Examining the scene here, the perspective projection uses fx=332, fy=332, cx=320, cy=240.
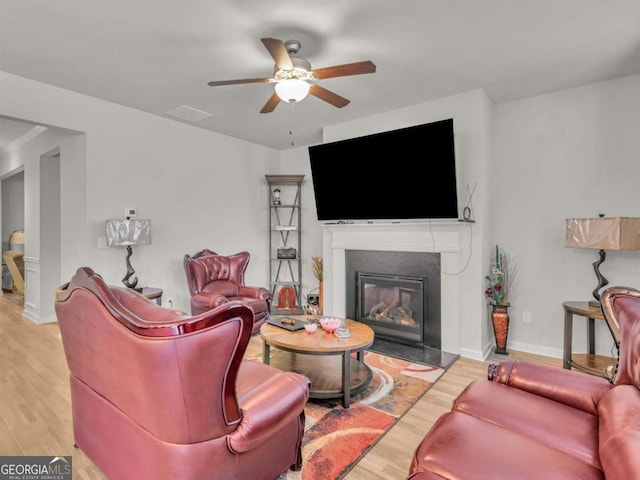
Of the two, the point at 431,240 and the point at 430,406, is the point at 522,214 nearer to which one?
the point at 431,240

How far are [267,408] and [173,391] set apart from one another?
0.41 metres

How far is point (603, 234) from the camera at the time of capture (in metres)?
2.71

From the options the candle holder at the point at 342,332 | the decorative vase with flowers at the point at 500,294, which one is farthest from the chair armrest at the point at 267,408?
the decorative vase with flowers at the point at 500,294

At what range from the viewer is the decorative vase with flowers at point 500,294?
134 inches

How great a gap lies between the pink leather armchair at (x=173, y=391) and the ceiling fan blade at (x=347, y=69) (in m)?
1.77

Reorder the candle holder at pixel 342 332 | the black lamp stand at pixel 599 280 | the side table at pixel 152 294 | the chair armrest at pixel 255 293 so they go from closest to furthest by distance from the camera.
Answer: the candle holder at pixel 342 332 < the black lamp stand at pixel 599 280 < the side table at pixel 152 294 < the chair armrest at pixel 255 293

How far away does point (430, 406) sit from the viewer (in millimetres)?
2436

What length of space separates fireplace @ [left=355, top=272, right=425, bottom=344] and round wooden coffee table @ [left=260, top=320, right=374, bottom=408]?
926mm

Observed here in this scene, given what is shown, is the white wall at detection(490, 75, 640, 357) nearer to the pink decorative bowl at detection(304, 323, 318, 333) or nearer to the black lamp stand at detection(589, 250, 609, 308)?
the black lamp stand at detection(589, 250, 609, 308)

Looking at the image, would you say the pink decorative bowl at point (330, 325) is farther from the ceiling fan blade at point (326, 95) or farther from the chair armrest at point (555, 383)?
the ceiling fan blade at point (326, 95)

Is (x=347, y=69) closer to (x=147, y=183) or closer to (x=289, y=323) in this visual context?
(x=289, y=323)

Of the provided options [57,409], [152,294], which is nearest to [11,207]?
[152,294]

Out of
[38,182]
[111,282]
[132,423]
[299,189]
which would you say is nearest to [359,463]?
[132,423]

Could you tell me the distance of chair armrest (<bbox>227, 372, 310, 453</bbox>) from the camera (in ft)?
4.34
